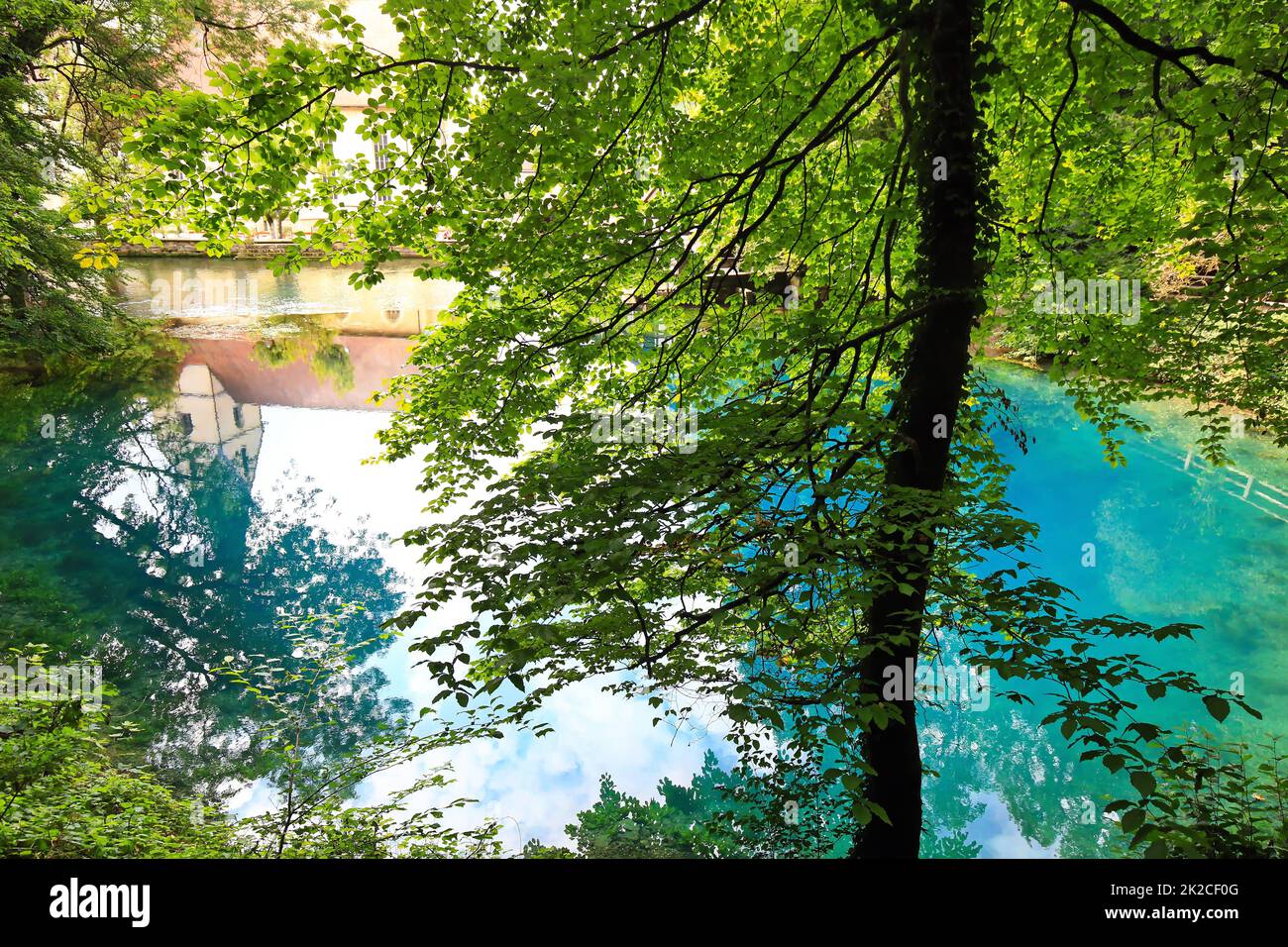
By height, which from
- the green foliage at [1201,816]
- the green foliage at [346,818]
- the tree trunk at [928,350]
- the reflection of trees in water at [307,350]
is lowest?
the green foliage at [346,818]

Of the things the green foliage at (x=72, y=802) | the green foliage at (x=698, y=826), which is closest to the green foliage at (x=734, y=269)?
the green foliage at (x=698, y=826)

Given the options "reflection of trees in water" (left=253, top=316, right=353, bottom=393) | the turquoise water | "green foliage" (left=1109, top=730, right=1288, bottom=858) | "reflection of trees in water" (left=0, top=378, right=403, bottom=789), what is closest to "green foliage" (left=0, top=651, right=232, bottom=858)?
the turquoise water

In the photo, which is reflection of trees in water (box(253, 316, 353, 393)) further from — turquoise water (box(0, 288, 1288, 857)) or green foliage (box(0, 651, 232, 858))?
green foliage (box(0, 651, 232, 858))

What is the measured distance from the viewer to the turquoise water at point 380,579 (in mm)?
8250

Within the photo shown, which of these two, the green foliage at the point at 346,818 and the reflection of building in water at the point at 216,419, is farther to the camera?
the reflection of building in water at the point at 216,419

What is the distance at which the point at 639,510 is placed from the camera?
3576 mm

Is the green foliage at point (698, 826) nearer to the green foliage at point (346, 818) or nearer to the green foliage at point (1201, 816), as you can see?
the green foliage at point (346, 818)

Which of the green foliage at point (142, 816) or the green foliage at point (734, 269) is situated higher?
the green foliage at point (734, 269)

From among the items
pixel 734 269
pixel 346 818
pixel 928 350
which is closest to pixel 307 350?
pixel 346 818

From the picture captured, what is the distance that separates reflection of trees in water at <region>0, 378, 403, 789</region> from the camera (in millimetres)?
8773

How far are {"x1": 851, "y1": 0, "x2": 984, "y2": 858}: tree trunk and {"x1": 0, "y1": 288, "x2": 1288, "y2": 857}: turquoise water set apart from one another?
12.3ft

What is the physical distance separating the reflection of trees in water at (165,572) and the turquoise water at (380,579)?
5 centimetres
